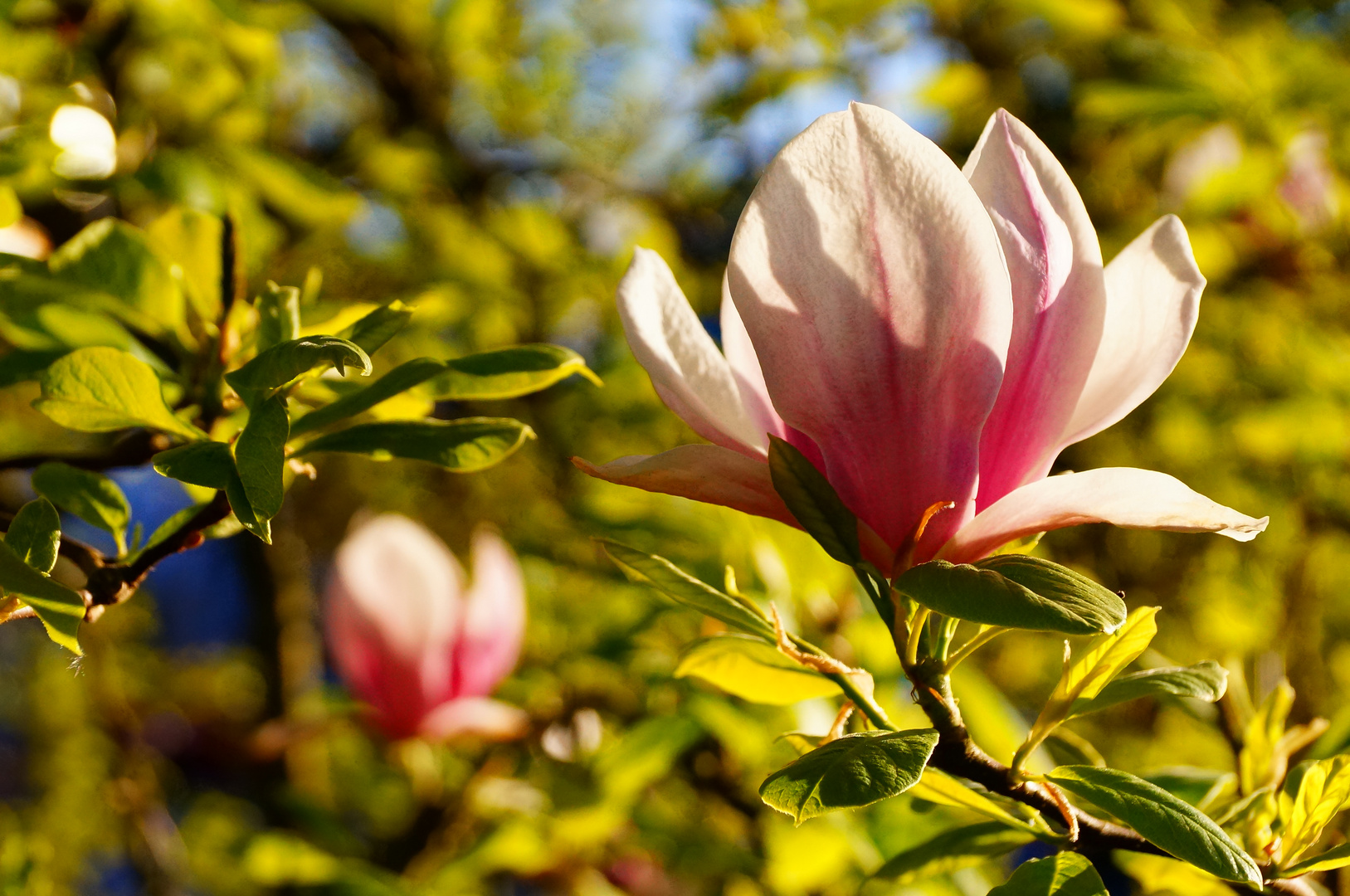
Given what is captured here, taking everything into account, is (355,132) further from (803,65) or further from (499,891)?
(499,891)

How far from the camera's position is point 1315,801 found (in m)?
0.39

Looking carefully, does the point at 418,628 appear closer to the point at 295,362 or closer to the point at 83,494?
the point at 83,494

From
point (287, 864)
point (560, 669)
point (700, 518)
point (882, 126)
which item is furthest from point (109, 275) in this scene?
point (560, 669)

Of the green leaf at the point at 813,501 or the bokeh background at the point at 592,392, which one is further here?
the bokeh background at the point at 592,392

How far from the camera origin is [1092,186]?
1983 millimetres

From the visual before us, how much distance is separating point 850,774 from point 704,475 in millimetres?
117

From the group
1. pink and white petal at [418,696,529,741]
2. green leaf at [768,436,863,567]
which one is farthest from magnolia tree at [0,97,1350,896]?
pink and white petal at [418,696,529,741]

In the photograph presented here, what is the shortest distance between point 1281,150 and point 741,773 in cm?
101

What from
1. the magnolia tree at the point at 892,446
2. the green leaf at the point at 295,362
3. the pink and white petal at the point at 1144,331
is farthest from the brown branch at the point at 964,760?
the green leaf at the point at 295,362

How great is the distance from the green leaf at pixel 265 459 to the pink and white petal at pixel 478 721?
701mm

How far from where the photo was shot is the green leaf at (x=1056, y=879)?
370 millimetres

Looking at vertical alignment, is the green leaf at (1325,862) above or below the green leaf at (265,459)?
below

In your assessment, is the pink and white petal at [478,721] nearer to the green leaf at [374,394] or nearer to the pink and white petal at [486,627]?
the pink and white petal at [486,627]

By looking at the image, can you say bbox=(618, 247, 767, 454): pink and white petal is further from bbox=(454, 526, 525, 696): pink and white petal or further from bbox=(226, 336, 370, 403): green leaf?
bbox=(454, 526, 525, 696): pink and white petal
